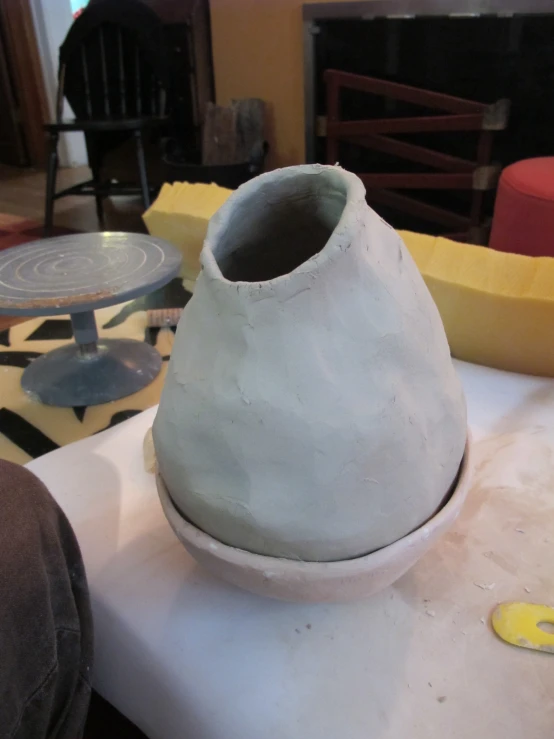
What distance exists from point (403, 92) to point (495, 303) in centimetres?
140

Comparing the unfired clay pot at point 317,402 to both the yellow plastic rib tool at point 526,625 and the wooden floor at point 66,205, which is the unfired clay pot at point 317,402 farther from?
the wooden floor at point 66,205

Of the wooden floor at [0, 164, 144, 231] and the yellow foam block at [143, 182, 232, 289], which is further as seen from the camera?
the wooden floor at [0, 164, 144, 231]

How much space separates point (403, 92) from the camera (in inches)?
81.7

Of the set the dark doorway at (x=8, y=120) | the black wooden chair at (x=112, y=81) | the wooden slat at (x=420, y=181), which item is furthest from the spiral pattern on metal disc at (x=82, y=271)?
the dark doorway at (x=8, y=120)

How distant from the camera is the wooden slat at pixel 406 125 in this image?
77.4 inches

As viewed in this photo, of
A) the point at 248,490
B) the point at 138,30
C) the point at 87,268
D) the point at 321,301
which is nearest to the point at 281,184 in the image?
the point at 321,301

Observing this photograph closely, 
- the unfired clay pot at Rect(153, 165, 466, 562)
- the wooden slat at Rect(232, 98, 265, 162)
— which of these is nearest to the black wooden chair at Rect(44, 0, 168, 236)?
the wooden slat at Rect(232, 98, 265, 162)

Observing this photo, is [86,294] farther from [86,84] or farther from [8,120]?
[8,120]

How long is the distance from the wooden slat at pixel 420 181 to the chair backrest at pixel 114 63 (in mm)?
944

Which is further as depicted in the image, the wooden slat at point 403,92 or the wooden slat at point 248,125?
the wooden slat at point 248,125

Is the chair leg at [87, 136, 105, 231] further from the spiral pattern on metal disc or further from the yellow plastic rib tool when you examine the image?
the yellow plastic rib tool

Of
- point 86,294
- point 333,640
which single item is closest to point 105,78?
point 86,294

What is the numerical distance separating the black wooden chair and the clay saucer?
201 cm

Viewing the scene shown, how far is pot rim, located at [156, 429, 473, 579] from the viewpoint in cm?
49
